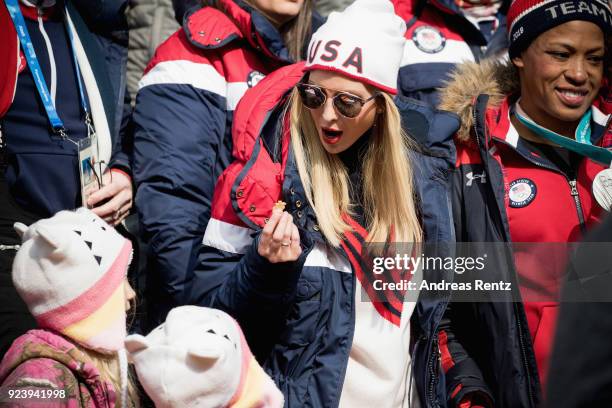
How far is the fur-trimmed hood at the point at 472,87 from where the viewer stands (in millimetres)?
3205

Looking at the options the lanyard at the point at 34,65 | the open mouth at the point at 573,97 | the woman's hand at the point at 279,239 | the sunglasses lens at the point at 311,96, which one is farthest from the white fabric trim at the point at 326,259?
the open mouth at the point at 573,97

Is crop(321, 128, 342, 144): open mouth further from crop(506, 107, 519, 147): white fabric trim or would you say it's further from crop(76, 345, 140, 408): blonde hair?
crop(76, 345, 140, 408): blonde hair

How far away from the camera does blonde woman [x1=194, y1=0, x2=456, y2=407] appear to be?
8.87ft

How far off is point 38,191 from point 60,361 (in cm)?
80

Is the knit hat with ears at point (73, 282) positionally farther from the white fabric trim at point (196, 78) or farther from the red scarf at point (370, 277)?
the white fabric trim at point (196, 78)

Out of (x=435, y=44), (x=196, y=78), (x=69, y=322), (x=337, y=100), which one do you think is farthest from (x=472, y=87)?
(x=69, y=322)

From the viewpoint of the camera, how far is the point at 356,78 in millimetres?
2854

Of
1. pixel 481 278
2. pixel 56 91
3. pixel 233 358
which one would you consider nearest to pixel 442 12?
pixel 481 278

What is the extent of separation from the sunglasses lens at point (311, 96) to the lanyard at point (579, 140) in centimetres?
88

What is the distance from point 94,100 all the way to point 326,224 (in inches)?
39.3

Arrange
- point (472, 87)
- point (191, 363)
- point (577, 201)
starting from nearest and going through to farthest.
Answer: point (191, 363) → point (577, 201) → point (472, 87)

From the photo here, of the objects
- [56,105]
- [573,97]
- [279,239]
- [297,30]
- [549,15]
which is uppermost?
[549,15]

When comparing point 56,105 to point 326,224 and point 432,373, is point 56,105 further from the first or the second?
point 432,373

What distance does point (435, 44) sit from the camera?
376cm
